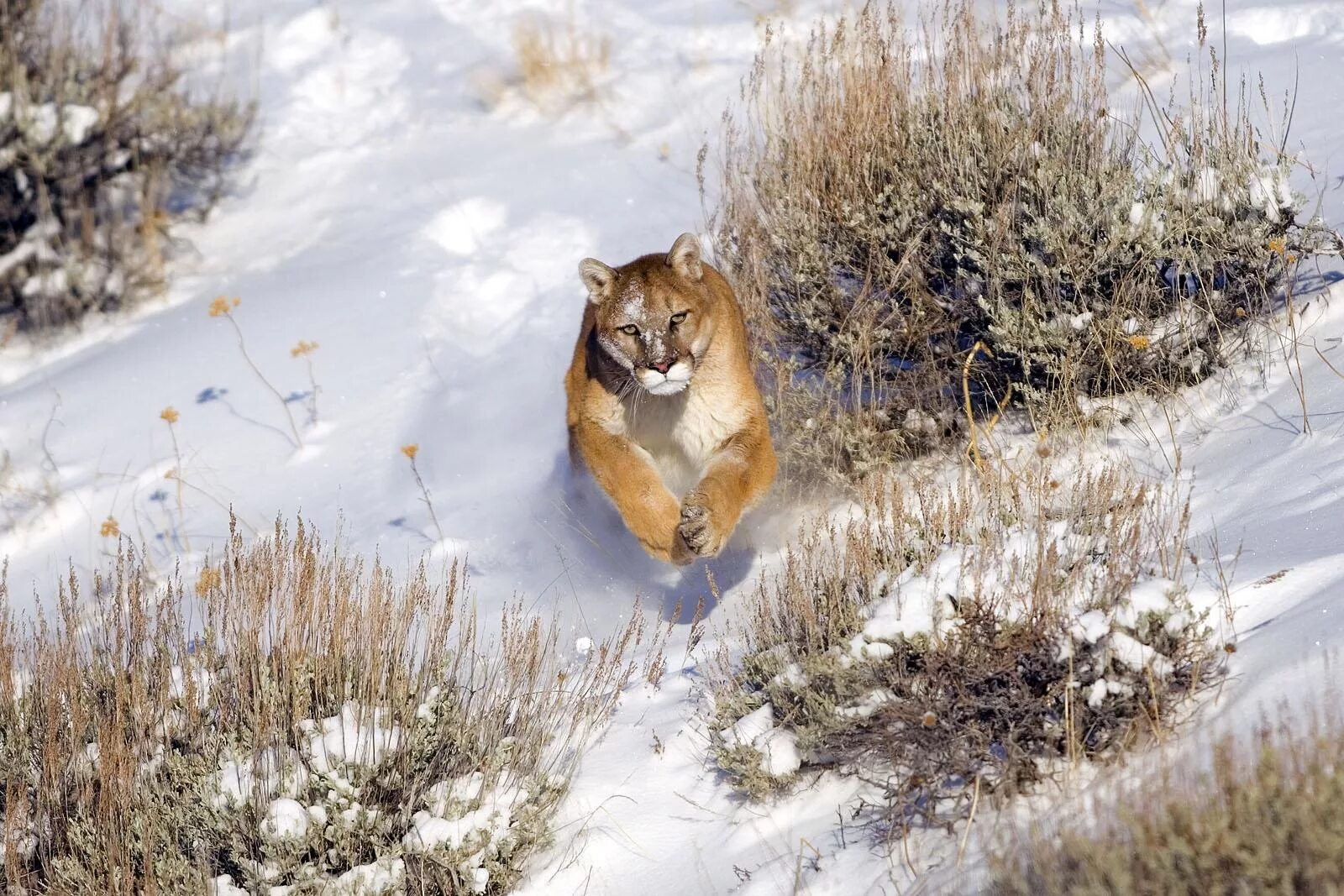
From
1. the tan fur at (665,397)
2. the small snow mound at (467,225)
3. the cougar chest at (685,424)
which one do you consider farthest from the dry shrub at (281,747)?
the small snow mound at (467,225)

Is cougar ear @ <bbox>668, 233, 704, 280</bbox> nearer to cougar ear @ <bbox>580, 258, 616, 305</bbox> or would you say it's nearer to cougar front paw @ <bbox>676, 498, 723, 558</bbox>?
cougar ear @ <bbox>580, 258, 616, 305</bbox>

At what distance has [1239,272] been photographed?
533 centimetres

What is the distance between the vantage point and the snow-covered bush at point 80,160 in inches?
351

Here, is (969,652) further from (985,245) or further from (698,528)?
(985,245)

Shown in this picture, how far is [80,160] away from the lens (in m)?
9.17

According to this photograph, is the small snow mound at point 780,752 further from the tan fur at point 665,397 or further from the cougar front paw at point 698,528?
the tan fur at point 665,397

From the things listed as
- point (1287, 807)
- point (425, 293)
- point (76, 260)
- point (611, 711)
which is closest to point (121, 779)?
point (611, 711)

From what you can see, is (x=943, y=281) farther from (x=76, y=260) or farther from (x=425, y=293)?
(x=76, y=260)

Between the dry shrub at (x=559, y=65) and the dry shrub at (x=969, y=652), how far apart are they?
24.4ft

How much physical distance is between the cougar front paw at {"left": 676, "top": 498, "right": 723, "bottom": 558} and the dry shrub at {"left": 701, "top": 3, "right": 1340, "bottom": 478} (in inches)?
43.2

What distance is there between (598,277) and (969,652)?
8.93ft

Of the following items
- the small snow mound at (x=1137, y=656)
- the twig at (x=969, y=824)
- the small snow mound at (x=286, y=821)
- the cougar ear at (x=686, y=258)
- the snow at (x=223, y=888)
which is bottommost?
the snow at (x=223, y=888)

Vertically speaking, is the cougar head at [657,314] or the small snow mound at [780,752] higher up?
the cougar head at [657,314]

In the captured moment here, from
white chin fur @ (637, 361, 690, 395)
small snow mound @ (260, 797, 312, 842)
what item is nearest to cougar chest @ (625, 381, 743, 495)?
white chin fur @ (637, 361, 690, 395)
